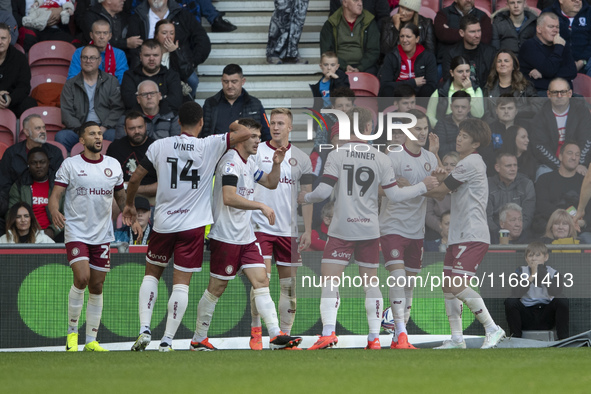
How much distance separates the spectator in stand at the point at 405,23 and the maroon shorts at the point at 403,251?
11.6 ft

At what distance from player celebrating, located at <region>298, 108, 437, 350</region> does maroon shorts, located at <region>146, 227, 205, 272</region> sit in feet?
4.33

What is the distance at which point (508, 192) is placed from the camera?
9180mm

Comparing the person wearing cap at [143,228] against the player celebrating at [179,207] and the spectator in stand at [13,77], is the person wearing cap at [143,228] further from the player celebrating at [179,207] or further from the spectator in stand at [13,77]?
the spectator in stand at [13,77]

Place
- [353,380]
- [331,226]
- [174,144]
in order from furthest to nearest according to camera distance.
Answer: [331,226], [174,144], [353,380]

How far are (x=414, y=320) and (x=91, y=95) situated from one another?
4849mm

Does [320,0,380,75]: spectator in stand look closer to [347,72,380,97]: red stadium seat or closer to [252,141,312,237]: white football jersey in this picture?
[347,72,380,97]: red stadium seat

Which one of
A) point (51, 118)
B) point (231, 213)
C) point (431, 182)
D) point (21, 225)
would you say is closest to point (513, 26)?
point (431, 182)

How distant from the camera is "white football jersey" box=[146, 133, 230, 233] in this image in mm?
8266

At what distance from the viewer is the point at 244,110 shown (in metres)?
11.0

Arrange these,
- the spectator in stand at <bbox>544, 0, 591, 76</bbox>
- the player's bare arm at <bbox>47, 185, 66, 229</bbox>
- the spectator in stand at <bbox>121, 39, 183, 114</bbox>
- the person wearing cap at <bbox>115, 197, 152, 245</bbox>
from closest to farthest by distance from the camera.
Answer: the player's bare arm at <bbox>47, 185, 66, 229</bbox> < the person wearing cap at <bbox>115, 197, 152, 245</bbox> < the spectator in stand at <bbox>121, 39, 183, 114</bbox> < the spectator in stand at <bbox>544, 0, 591, 76</bbox>

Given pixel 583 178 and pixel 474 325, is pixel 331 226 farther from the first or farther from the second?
pixel 583 178

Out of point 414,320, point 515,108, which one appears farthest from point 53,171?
point 515,108

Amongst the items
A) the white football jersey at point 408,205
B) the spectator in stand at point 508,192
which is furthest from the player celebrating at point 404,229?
the spectator in stand at point 508,192

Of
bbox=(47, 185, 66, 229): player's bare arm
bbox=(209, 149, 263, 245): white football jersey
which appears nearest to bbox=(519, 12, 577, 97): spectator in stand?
bbox=(209, 149, 263, 245): white football jersey
